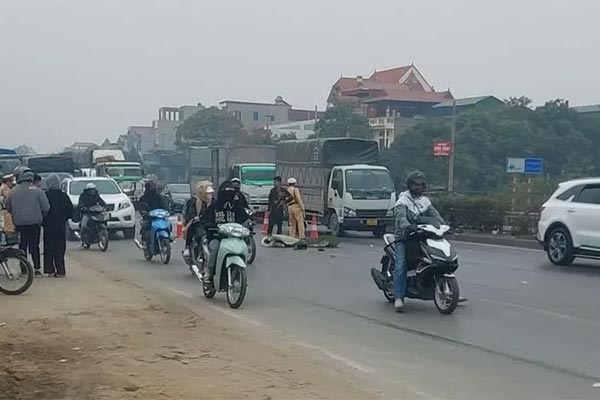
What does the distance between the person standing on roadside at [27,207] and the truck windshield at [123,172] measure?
3083 centimetres

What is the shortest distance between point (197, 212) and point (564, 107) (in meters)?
29.8

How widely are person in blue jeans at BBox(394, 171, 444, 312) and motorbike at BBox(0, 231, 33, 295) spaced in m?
5.26

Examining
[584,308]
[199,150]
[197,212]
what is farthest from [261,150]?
[584,308]

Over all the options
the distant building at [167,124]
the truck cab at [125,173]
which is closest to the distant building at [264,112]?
the distant building at [167,124]

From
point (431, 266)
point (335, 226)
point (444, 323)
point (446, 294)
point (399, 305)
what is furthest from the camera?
point (335, 226)

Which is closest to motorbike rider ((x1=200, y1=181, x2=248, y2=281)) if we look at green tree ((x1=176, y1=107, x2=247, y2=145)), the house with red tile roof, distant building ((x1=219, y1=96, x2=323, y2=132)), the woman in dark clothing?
the woman in dark clothing

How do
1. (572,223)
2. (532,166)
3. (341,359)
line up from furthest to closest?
(532,166), (572,223), (341,359)

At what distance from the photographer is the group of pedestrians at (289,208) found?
2267 centimetres

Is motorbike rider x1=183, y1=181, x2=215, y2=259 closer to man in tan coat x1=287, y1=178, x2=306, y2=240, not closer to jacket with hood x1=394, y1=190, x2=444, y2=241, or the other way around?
jacket with hood x1=394, y1=190, x2=444, y2=241

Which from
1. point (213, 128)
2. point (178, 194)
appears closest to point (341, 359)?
point (178, 194)

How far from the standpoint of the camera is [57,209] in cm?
1496

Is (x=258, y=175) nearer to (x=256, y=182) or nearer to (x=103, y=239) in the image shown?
(x=256, y=182)

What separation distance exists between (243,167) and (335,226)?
380 inches

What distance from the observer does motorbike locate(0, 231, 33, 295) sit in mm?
12359
